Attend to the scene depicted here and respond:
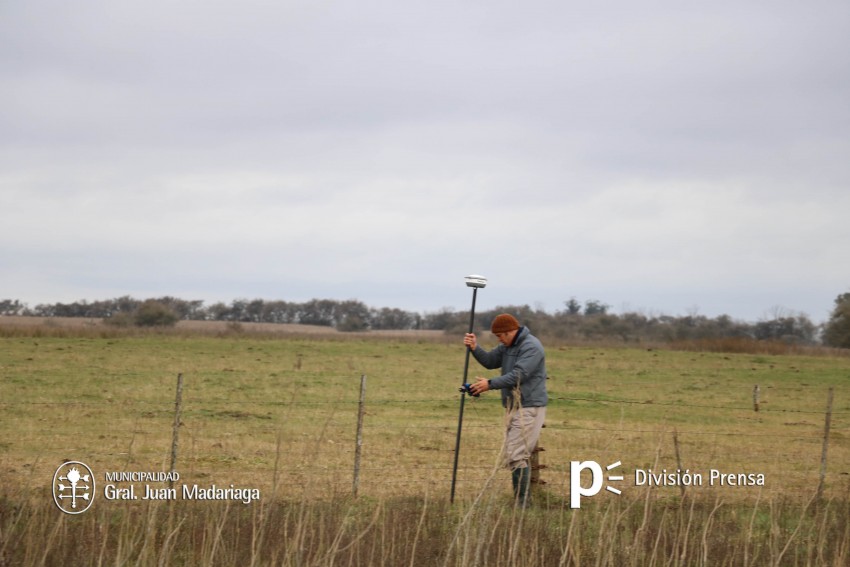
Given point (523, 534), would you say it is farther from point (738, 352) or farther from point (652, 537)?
point (738, 352)

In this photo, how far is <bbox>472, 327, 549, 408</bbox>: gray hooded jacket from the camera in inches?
369

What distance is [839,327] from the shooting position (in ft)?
209

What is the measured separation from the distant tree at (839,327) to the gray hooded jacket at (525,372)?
2337 inches

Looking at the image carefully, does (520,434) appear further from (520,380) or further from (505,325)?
(505,325)

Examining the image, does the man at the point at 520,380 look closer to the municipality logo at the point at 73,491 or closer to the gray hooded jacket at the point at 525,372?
the gray hooded jacket at the point at 525,372

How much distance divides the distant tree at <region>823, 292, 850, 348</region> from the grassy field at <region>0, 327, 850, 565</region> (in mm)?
24076

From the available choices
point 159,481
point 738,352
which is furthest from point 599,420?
point 738,352

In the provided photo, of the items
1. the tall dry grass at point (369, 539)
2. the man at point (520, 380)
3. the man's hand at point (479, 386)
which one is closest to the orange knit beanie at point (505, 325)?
the man at point (520, 380)

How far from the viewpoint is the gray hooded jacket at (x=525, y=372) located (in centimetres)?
938

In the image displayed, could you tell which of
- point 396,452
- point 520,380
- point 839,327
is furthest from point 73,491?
point 839,327

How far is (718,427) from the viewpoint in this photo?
2022 centimetres

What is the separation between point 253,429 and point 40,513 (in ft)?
33.2

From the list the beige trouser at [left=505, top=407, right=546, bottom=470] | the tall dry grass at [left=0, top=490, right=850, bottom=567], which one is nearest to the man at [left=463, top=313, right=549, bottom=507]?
the beige trouser at [left=505, top=407, right=546, bottom=470]

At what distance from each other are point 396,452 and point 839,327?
56.7 m
